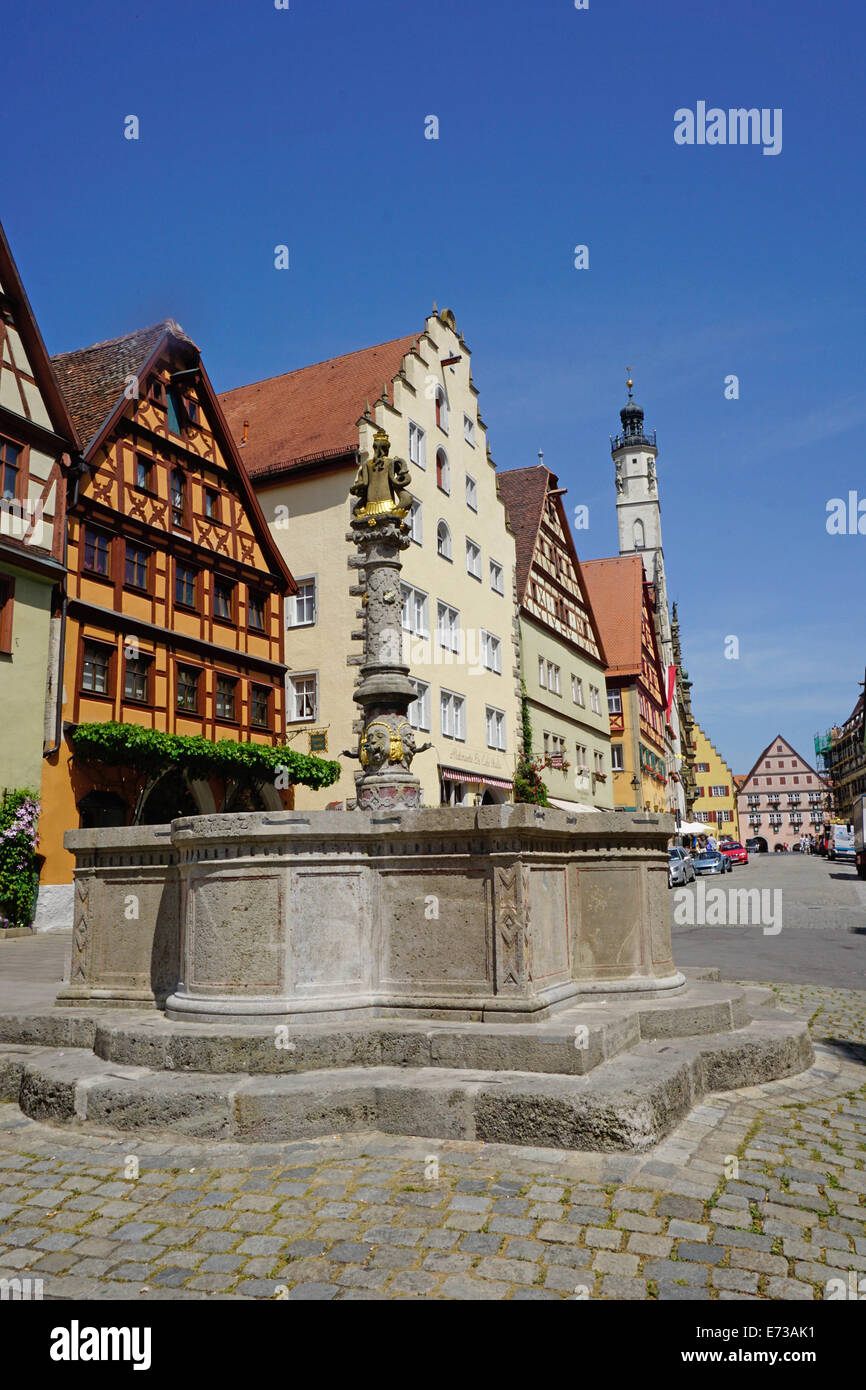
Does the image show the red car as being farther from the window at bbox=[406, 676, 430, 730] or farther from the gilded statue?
the gilded statue

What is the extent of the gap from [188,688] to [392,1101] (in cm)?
1824

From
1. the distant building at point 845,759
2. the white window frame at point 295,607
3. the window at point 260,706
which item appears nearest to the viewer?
the window at point 260,706

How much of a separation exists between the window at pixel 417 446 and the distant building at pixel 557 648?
819 cm

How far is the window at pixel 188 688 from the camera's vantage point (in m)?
22.3

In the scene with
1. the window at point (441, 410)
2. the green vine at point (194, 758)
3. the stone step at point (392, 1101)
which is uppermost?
the window at point (441, 410)

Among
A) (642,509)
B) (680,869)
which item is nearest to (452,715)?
(680,869)

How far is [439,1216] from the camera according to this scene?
4.06 metres

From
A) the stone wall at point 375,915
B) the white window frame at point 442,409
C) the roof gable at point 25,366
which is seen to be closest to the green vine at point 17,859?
the roof gable at point 25,366

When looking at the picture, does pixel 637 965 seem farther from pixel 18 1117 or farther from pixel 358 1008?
pixel 18 1117

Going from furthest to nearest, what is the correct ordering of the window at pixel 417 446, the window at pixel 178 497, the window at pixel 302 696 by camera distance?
the window at pixel 417 446 → the window at pixel 302 696 → the window at pixel 178 497

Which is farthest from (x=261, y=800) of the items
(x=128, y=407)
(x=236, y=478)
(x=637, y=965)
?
(x=637, y=965)

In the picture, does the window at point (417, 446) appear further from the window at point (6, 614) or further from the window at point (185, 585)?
the window at point (6, 614)

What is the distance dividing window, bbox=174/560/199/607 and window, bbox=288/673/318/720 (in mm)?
3840

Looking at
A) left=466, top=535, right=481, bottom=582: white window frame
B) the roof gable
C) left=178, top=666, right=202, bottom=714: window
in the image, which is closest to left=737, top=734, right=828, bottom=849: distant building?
left=466, top=535, right=481, bottom=582: white window frame
